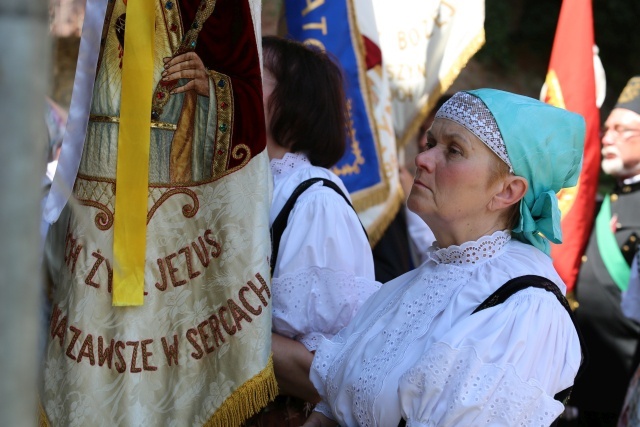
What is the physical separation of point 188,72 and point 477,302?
87 cm

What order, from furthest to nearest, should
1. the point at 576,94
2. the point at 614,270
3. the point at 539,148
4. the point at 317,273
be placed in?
the point at 614,270 → the point at 576,94 → the point at 317,273 → the point at 539,148

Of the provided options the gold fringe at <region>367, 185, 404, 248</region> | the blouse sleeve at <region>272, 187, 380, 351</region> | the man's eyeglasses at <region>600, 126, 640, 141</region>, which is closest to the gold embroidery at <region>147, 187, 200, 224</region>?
the blouse sleeve at <region>272, 187, 380, 351</region>

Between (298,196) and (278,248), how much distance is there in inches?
6.2

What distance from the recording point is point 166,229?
2014mm

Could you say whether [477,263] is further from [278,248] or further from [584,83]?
[584,83]

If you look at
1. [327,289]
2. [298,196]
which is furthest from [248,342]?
[298,196]

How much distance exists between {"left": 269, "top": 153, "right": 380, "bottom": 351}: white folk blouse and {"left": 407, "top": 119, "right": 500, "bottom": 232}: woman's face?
383mm

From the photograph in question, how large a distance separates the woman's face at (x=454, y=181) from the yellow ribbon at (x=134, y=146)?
63 cm

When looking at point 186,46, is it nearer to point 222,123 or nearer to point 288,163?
point 222,123

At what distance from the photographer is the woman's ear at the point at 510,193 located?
6.13 ft

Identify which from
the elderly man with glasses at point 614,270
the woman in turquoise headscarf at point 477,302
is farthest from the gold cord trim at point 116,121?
the elderly man with glasses at point 614,270

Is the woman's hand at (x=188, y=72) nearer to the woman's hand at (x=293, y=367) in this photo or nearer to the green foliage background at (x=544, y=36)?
the woman's hand at (x=293, y=367)

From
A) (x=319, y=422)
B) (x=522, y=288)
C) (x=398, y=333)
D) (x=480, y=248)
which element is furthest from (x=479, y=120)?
(x=319, y=422)

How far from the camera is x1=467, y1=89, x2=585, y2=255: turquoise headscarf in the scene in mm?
1850
